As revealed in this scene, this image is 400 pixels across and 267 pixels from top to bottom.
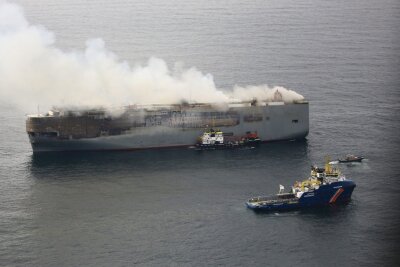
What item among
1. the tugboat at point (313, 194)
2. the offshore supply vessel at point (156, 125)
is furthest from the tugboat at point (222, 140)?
the tugboat at point (313, 194)

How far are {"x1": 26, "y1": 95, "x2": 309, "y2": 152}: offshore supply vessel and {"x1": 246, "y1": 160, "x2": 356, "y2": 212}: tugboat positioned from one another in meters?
31.0

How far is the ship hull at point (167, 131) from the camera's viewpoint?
121625 mm

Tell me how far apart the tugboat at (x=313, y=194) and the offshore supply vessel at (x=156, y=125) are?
3104 centimetres

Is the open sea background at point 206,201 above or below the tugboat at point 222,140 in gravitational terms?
below

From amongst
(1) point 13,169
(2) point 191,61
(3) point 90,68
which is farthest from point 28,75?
(2) point 191,61

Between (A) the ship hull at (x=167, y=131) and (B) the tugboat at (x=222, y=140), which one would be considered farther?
(B) the tugboat at (x=222, y=140)

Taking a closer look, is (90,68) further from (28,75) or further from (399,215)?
(399,215)

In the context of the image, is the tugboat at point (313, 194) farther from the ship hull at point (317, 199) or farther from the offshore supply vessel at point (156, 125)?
the offshore supply vessel at point (156, 125)

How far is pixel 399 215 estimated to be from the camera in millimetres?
92188

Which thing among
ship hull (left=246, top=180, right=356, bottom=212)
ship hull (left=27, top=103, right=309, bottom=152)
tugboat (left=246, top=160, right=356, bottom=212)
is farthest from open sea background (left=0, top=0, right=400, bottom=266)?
ship hull (left=27, top=103, right=309, bottom=152)

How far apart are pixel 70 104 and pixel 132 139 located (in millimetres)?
13562

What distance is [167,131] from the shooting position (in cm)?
12425

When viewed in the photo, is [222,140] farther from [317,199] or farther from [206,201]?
[317,199]

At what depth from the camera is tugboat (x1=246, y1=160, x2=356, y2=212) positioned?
93188 millimetres
